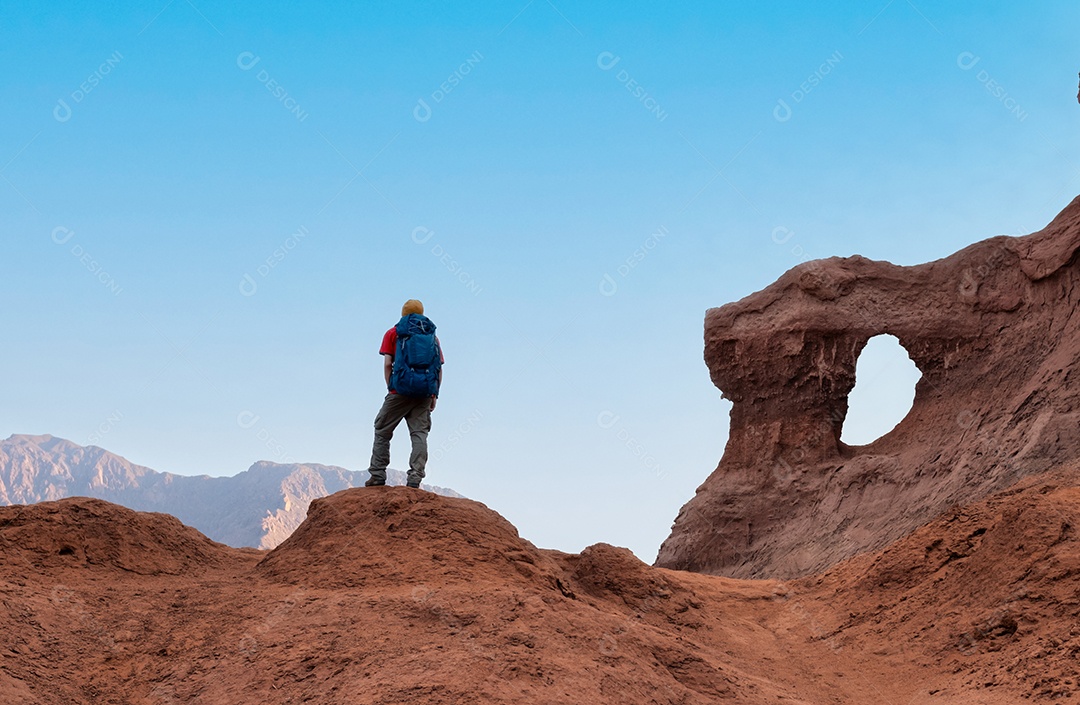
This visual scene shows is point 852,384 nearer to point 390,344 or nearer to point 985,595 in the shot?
point 985,595

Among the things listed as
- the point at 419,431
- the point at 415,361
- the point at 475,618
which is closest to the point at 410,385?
the point at 415,361

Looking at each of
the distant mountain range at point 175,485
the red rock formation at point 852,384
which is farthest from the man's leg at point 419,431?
the distant mountain range at point 175,485

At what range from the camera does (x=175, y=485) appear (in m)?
124

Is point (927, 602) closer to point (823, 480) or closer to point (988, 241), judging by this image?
point (823, 480)

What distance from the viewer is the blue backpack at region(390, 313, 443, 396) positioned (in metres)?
8.32

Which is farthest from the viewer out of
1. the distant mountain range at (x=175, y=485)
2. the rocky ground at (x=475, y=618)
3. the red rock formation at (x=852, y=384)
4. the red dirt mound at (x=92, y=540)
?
the distant mountain range at (x=175, y=485)

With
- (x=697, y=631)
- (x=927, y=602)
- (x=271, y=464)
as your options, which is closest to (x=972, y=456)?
(x=927, y=602)

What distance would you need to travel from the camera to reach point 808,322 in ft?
59.6

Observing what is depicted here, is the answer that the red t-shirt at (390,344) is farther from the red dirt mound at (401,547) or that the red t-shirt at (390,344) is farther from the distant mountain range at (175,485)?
the distant mountain range at (175,485)

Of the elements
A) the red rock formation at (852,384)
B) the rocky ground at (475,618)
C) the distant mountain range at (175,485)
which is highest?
the distant mountain range at (175,485)

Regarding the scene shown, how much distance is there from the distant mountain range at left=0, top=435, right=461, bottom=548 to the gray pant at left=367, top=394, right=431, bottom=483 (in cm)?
9665

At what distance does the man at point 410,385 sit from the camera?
27.4ft

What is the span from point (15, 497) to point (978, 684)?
5410 inches

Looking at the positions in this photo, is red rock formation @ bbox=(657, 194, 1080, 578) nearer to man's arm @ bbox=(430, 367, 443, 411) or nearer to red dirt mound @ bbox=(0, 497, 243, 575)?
man's arm @ bbox=(430, 367, 443, 411)
